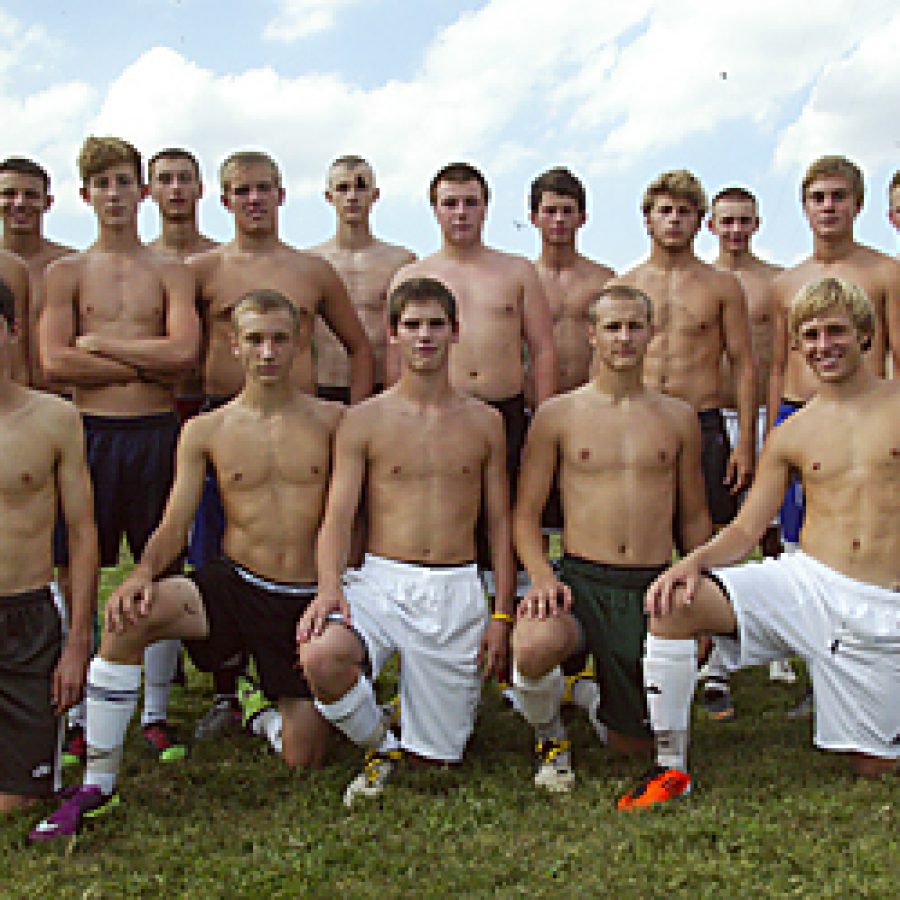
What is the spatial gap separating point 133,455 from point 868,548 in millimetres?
3457

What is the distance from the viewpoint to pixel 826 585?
15.0ft

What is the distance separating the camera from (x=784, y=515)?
612 cm

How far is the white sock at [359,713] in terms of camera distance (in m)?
4.45

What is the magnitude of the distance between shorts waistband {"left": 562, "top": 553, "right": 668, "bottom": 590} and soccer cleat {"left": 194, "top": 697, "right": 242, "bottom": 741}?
197cm

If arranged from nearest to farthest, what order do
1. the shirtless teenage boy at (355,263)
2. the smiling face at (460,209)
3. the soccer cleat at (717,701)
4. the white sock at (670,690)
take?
1. the white sock at (670,690)
2. the soccer cleat at (717,701)
3. the smiling face at (460,209)
4. the shirtless teenage boy at (355,263)

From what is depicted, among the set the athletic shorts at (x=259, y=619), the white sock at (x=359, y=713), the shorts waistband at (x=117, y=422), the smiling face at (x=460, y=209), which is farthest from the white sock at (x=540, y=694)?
the smiling face at (x=460, y=209)

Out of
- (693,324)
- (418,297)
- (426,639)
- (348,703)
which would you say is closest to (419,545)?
(426,639)

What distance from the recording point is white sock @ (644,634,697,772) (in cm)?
438

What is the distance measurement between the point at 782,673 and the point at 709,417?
163 centimetres

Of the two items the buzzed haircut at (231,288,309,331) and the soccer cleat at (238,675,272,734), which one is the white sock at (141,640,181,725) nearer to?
the soccer cleat at (238,675,272,734)

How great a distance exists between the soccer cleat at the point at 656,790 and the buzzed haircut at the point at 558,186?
3.38m

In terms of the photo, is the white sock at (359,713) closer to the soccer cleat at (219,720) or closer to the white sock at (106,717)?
the white sock at (106,717)

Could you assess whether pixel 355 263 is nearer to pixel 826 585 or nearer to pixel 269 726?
pixel 269 726

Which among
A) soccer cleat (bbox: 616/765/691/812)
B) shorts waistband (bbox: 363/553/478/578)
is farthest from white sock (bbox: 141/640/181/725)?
soccer cleat (bbox: 616/765/691/812)
